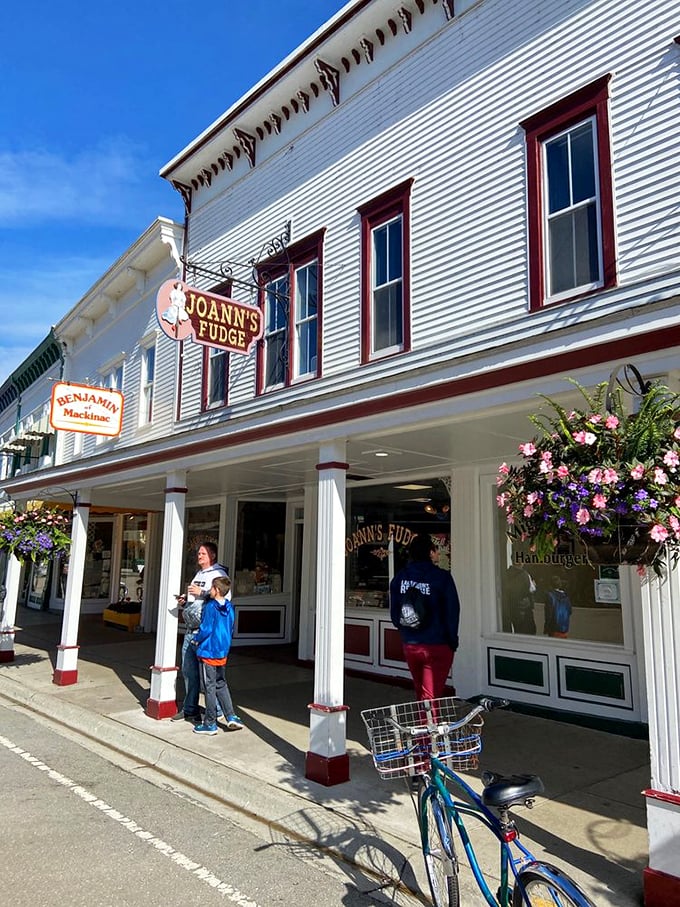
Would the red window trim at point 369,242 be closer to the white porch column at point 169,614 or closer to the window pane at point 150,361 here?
the white porch column at point 169,614

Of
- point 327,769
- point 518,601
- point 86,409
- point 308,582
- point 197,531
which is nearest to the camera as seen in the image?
point 327,769

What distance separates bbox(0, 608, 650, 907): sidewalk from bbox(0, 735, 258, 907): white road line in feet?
2.49

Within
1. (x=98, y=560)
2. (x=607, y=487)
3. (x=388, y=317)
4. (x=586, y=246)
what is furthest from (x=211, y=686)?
(x=98, y=560)

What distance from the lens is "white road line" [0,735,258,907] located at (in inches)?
162

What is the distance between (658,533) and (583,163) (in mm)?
4133

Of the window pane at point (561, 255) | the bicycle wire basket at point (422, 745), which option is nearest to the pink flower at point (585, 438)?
the bicycle wire basket at point (422, 745)

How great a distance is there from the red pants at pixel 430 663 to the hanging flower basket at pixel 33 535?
753cm

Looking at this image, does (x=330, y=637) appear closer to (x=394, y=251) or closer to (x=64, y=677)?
(x=394, y=251)

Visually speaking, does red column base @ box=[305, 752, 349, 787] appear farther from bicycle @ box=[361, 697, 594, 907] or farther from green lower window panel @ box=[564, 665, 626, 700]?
green lower window panel @ box=[564, 665, 626, 700]

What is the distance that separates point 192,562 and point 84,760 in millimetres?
8304

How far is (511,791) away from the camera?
285cm

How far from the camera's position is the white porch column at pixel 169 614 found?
331 inches

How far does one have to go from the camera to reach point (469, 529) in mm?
8664

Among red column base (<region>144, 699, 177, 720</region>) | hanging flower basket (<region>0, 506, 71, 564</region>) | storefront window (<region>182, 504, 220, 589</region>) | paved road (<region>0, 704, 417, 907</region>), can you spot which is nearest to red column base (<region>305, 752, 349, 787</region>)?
paved road (<region>0, 704, 417, 907</region>)
